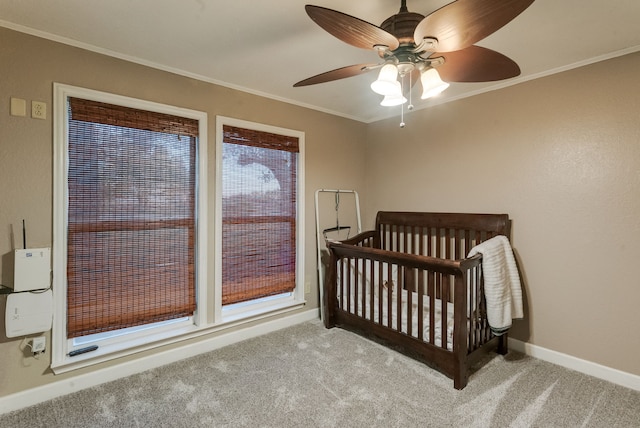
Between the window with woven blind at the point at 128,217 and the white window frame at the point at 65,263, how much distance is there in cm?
4

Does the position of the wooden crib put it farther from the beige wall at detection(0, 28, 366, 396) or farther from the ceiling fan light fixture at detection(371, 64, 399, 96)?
the beige wall at detection(0, 28, 366, 396)

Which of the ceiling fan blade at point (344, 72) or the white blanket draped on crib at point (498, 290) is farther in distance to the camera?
the white blanket draped on crib at point (498, 290)

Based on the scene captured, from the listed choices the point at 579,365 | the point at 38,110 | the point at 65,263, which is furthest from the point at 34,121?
the point at 579,365

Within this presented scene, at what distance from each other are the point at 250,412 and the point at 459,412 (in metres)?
1.21

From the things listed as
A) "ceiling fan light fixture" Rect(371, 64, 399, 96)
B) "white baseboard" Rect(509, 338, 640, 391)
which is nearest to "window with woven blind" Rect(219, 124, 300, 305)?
"ceiling fan light fixture" Rect(371, 64, 399, 96)

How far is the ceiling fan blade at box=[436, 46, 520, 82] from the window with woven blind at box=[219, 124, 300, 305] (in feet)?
5.60

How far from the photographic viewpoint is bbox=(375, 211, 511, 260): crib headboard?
2643 mm

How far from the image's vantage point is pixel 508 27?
177 centimetres

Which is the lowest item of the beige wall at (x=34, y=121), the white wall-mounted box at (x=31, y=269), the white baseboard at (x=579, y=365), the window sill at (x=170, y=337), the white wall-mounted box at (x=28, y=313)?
the white baseboard at (x=579, y=365)

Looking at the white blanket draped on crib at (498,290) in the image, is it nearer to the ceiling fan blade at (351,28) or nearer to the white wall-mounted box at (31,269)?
the ceiling fan blade at (351,28)

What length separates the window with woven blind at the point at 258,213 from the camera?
8.82ft

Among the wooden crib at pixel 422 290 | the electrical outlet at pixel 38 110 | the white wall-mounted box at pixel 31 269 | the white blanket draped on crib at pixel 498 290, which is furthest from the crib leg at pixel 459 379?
the electrical outlet at pixel 38 110

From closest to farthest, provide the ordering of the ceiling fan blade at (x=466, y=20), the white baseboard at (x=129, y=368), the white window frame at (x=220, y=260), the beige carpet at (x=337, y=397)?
the ceiling fan blade at (x=466, y=20) → the beige carpet at (x=337, y=397) → the white baseboard at (x=129, y=368) → the white window frame at (x=220, y=260)

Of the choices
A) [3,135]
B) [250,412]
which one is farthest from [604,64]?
[3,135]
